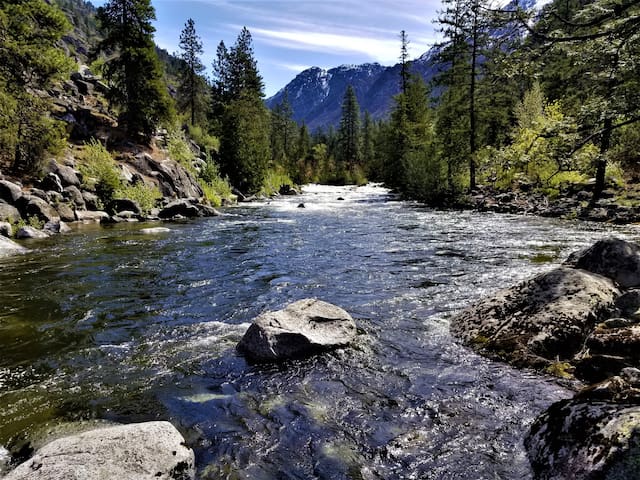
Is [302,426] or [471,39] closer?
[302,426]

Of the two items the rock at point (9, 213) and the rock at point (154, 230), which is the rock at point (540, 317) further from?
the rock at point (9, 213)

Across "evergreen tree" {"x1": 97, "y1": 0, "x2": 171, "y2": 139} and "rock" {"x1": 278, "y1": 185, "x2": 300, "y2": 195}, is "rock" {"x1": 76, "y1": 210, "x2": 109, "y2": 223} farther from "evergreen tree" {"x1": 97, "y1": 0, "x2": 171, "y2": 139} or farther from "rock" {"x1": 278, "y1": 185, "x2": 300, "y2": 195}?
"rock" {"x1": 278, "y1": 185, "x2": 300, "y2": 195}

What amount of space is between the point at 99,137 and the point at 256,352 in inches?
1143

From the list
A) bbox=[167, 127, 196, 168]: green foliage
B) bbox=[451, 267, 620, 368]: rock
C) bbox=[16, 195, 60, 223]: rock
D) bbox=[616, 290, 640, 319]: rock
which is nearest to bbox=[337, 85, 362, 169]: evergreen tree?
bbox=[167, 127, 196, 168]: green foliage

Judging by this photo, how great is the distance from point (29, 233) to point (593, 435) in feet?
59.0

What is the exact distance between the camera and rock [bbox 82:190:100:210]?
21.6 metres

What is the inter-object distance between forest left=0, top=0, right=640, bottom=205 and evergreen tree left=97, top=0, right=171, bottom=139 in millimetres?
87

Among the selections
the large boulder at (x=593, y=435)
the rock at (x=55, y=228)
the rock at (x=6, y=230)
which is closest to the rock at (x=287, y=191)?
the rock at (x=55, y=228)

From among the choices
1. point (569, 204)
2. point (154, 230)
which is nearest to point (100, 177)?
point (154, 230)

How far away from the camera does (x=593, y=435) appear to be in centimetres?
334

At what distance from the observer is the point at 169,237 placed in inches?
664

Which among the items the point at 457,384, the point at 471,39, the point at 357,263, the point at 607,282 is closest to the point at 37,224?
the point at 357,263

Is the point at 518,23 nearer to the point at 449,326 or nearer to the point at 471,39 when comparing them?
the point at 449,326

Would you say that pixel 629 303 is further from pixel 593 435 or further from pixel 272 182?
pixel 272 182
